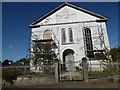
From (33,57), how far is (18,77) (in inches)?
250

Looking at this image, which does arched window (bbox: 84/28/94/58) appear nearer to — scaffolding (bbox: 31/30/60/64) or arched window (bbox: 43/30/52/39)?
scaffolding (bbox: 31/30/60/64)

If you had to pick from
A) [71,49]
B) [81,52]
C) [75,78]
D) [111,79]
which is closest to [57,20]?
[71,49]

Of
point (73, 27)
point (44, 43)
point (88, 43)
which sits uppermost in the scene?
point (73, 27)

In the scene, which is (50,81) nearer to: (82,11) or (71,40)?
(71,40)

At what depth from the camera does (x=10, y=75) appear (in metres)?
9.72

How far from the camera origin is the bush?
31.3 ft

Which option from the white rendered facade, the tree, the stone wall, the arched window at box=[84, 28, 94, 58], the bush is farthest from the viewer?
the white rendered facade

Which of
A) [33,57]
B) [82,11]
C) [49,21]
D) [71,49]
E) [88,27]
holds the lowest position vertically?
[33,57]

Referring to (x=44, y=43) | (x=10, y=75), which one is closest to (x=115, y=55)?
(x=44, y=43)

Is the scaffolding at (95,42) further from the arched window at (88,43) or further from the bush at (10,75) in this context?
the bush at (10,75)

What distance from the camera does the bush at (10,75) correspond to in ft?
31.3

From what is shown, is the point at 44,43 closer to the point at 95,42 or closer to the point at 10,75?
the point at 95,42

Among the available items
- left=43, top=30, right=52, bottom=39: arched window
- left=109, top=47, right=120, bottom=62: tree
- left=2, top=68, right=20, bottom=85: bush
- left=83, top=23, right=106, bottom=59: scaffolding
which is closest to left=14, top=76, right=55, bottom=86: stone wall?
left=2, top=68, right=20, bottom=85: bush

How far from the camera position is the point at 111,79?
9.48 m
